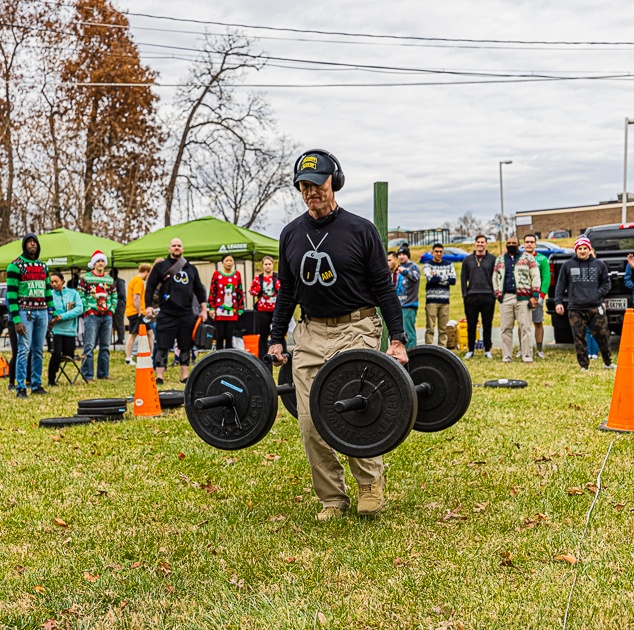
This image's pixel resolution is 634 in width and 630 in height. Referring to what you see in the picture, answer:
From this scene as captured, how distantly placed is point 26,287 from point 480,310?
26.7ft

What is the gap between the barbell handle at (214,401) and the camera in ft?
16.0

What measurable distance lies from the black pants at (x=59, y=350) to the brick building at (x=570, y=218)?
255ft

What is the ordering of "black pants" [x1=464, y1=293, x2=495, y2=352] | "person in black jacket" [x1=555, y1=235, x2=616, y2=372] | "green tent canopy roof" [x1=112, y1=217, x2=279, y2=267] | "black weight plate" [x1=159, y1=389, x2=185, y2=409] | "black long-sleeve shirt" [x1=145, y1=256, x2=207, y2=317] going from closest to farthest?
1. "black weight plate" [x1=159, y1=389, x2=185, y2=409]
2. "black long-sleeve shirt" [x1=145, y1=256, x2=207, y2=317]
3. "person in black jacket" [x1=555, y1=235, x2=616, y2=372]
4. "black pants" [x1=464, y1=293, x2=495, y2=352]
5. "green tent canopy roof" [x1=112, y1=217, x2=279, y2=267]

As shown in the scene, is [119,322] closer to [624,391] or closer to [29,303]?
[29,303]

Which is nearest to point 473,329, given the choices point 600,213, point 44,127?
point 44,127

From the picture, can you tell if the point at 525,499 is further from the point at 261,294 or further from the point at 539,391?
the point at 261,294

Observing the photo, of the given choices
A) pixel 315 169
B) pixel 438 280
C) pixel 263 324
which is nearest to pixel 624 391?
pixel 315 169

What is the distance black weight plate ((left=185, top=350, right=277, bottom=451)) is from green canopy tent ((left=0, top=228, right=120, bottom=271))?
1542 cm

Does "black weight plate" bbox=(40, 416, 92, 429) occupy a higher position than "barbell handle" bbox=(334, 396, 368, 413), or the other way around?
"barbell handle" bbox=(334, 396, 368, 413)

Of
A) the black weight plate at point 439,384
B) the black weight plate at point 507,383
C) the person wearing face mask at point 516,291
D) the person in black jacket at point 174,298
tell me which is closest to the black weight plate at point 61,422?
the person in black jacket at point 174,298

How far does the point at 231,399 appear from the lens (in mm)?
4992

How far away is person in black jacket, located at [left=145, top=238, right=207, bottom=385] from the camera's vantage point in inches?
468

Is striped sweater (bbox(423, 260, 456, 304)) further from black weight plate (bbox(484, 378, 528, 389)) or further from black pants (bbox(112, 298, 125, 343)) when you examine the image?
black pants (bbox(112, 298, 125, 343))

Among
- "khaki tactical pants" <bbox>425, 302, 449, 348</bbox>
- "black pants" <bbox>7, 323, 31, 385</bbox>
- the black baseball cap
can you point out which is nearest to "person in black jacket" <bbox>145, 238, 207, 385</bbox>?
"black pants" <bbox>7, 323, 31, 385</bbox>
